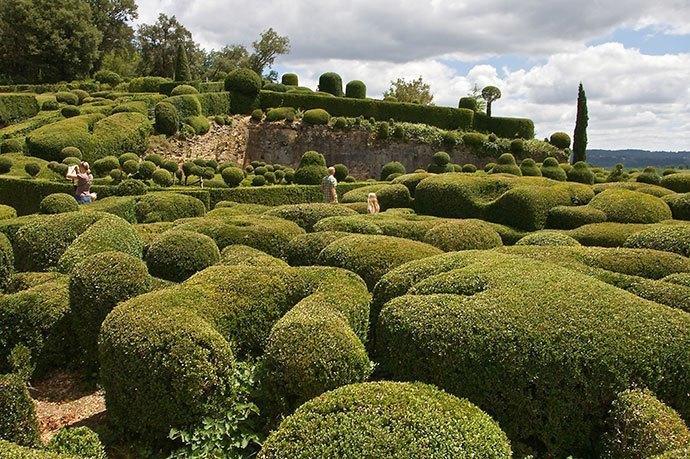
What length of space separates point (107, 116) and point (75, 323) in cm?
2973

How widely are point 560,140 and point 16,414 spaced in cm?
4206

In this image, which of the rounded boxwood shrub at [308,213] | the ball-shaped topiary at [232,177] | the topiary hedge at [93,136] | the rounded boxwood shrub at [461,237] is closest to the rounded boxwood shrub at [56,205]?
the rounded boxwood shrub at [308,213]

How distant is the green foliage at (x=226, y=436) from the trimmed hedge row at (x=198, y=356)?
0.12 meters

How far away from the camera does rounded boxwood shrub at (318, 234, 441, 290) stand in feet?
29.0

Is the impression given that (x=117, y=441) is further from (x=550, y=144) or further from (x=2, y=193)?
(x=550, y=144)

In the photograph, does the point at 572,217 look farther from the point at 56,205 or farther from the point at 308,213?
the point at 56,205

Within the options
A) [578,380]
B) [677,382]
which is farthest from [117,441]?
[677,382]

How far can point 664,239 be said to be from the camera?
9.62m

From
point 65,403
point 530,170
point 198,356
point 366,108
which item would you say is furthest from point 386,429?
point 366,108

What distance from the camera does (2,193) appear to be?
77.7 ft

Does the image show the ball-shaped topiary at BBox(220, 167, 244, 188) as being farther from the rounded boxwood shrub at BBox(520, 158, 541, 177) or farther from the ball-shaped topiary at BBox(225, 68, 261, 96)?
the ball-shaped topiary at BBox(225, 68, 261, 96)

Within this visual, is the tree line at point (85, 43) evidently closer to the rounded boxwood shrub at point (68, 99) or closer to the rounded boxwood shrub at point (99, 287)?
the rounded boxwood shrub at point (68, 99)

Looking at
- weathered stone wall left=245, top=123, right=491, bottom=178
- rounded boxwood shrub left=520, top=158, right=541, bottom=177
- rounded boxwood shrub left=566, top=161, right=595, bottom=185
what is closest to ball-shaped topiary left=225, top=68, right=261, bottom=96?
weathered stone wall left=245, top=123, right=491, bottom=178

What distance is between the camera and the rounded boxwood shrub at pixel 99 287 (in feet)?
26.3
